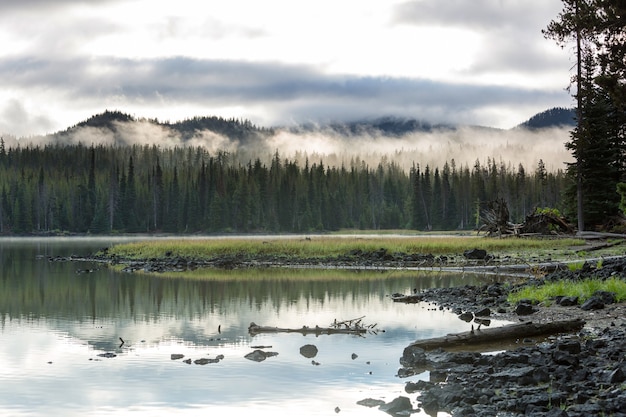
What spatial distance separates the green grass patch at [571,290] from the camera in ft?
80.0

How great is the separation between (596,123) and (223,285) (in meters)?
32.4

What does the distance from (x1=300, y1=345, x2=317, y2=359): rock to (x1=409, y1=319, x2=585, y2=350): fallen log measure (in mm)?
2807

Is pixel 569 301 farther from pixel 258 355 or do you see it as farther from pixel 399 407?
pixel 399 407

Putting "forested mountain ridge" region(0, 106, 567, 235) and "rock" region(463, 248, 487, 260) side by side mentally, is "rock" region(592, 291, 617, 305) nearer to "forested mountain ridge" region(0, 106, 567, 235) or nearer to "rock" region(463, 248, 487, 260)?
"rock" region(463, 248, 487, 260)

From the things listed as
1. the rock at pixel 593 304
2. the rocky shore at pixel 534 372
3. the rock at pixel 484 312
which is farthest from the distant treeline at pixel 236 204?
the rocky shore at pixel 534 372

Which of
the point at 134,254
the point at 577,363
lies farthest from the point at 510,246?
the point at 577,363

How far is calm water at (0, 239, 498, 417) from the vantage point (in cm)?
1559

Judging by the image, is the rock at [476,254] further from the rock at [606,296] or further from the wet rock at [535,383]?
the wet rock at [535,383]

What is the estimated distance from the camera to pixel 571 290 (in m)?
26.2

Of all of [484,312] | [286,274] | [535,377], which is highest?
[535,377]

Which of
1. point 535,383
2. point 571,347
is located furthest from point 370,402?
point 571,347

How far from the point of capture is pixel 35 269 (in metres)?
54.8

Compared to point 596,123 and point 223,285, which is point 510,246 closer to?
point 596,123

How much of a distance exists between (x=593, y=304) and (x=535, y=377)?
389 inches
